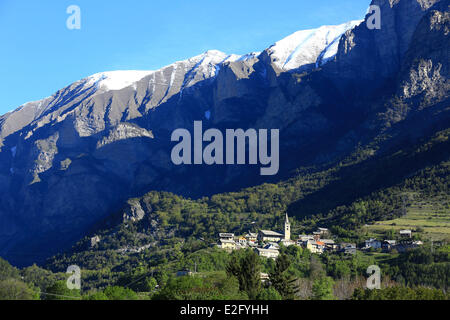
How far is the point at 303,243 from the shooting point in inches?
5384

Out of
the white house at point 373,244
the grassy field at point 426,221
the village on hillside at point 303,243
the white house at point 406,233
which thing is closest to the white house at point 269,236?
the village on hillside at point 303,243

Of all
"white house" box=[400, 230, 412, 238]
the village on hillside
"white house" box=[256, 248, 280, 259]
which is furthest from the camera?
"white house" box=[256, 248, 280, 259]

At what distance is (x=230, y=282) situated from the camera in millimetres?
78312

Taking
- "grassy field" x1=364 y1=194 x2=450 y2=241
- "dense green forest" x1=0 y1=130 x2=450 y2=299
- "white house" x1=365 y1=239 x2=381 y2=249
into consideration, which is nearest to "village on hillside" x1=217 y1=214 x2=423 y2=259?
"white house" x1=365 y1=239 x2=381 y2=249

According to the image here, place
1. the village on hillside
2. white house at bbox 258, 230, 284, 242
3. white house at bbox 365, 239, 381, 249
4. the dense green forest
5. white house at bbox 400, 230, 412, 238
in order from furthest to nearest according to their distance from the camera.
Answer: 1. white house at bbox 258, 230, 284, 242
2. white house at bbox 365, 239, 381, 249
3. white house at bbox 400, 230, 412, 238
4. the village on hillside
5. the dense green forest

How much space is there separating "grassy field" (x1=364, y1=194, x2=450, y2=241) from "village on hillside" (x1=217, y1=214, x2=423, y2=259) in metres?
4.37

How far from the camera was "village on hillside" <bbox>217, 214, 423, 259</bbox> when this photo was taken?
408ft

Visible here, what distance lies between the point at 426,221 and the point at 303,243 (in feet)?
95.1

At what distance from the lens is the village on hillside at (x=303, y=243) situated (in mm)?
124375

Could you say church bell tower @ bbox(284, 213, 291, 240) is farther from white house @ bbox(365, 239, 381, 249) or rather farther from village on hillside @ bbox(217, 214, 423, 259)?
white house @ bbox(365, 239, 381, 249)

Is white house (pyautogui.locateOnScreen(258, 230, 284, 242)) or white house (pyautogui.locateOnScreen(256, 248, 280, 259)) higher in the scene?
white house (pyautogui.locateOnScreen(258, 230, 284, 242))

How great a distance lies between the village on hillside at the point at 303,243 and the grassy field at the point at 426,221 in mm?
4368
